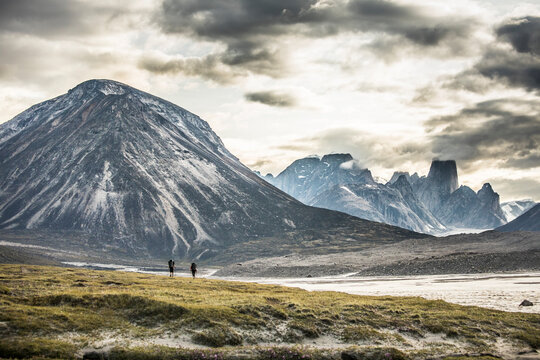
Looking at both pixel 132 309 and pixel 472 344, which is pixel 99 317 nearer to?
pixel 132 309

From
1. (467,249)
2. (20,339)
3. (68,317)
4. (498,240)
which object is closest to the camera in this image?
(20,339)

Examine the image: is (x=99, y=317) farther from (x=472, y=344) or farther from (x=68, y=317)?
(x=472, y=344)

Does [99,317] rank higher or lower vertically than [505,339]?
higher

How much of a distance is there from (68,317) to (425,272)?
110757 millimetres

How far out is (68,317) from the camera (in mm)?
39375

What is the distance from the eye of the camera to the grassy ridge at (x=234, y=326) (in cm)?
3616

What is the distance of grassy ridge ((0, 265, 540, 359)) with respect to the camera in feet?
119

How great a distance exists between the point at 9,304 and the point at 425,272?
112555 millimetres

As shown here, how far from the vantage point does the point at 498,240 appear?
19875 centimetres

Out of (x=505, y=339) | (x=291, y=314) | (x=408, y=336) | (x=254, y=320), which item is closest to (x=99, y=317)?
(x=254, y=320)

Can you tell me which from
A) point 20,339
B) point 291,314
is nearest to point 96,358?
point 20,339

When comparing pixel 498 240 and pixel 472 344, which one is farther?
pixel 498 240

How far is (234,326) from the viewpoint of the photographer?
4322cm

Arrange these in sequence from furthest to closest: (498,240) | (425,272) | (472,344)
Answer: (498,240) → (425,272) → (472,344)
